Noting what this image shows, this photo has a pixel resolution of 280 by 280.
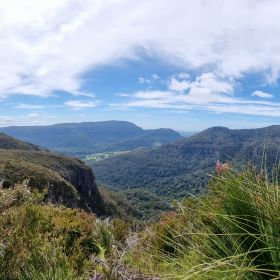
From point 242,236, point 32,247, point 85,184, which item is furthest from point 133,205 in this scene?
point 242,236

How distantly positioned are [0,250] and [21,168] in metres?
62.1

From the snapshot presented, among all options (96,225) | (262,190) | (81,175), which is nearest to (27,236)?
(96,225)

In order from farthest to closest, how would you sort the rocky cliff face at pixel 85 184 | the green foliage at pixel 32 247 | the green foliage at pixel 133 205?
the rocky cliff face at pixel 85 184 < the green foliage at pixel 133 205 < the green foliage at pixel 32 247

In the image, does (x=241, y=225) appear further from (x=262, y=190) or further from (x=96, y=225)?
(x=96, y=225)

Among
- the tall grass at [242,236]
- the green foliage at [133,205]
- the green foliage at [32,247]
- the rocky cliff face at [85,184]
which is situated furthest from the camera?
the rocky cliff face at [85,184]

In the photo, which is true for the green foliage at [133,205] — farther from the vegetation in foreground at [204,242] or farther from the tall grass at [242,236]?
the tall grass at [242,236]

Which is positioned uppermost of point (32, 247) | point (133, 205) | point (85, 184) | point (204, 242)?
point (204, 242)

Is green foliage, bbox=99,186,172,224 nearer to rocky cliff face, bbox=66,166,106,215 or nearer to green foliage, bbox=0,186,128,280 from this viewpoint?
rocky cliff face, bbox=66,166,106,215

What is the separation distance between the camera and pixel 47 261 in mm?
4566

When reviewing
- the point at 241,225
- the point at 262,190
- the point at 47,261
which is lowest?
the point at 47,261

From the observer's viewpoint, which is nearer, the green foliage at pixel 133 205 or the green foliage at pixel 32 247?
the green foliage at pixel 32 247

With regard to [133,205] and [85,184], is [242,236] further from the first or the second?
[133,205]

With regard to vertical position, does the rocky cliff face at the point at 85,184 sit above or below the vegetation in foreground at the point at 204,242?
below

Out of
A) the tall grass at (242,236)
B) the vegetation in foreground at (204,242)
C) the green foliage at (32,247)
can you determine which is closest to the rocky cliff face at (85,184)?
the green foliage at (32,247)
